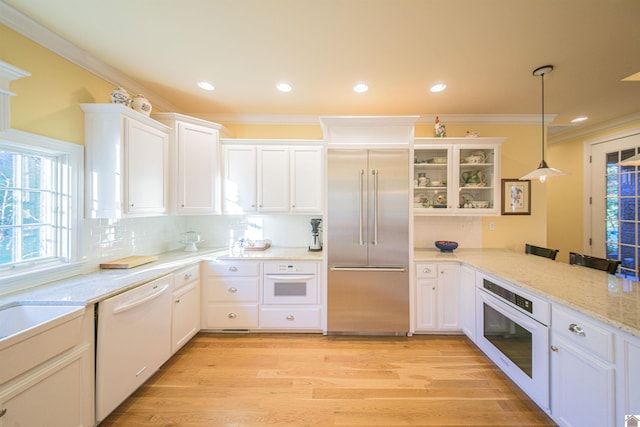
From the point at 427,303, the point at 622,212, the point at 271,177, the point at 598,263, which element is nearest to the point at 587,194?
the point at 622,212

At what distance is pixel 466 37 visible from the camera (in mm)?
1632

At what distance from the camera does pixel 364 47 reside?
175 centimetres

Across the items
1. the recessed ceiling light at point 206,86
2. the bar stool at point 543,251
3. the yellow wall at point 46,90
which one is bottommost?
the bar stool at point 543,251

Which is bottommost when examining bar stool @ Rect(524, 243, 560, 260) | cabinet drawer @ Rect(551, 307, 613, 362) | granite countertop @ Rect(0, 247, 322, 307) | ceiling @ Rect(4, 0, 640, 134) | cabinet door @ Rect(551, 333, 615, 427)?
cabinet door @ Rect(551, 333, 615, 427)

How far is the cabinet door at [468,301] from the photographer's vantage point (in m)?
2.28

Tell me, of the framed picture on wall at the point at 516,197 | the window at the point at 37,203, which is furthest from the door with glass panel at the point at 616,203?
the window at the point at 37,203

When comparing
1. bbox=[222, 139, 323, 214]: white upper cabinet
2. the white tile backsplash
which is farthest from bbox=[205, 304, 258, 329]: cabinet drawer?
the white tile backsplash

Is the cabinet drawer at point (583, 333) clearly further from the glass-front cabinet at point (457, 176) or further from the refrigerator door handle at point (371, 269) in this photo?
the glass-front cabinet at point (457, 176)

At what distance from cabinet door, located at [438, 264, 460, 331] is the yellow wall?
12.1 feet

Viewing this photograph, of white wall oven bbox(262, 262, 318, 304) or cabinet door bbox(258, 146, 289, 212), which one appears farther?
cabinet door bbox(258, 146, 289, 212)

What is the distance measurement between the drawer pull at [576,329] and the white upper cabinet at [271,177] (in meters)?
2.24

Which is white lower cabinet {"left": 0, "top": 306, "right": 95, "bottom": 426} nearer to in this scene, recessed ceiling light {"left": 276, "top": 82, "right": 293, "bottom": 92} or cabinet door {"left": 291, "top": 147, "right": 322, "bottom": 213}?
cabinet door {"left": 291, "top": 147, "right": 322, "bottom": 213}

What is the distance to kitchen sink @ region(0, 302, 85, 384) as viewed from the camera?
1.03 metres

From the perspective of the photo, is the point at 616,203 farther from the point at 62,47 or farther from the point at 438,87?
the point at 62,47
